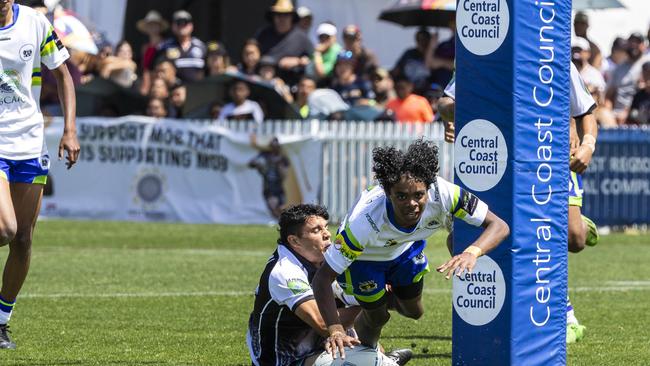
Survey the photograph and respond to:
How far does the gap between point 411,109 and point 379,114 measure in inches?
18.1

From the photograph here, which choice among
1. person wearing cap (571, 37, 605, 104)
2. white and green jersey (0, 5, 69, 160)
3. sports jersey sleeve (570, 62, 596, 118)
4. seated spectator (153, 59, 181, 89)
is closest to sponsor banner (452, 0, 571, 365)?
sports jersey sleeve (570, 62, 596, 118)

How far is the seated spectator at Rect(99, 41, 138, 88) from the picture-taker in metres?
23.0

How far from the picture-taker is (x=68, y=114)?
9.36m

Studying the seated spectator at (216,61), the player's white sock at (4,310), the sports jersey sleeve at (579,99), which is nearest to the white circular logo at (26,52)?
the player's white sock at (4,310)

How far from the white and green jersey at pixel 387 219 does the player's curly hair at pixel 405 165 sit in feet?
0.63

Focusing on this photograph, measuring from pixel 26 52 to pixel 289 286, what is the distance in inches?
104

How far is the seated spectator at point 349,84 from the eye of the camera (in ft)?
68.6

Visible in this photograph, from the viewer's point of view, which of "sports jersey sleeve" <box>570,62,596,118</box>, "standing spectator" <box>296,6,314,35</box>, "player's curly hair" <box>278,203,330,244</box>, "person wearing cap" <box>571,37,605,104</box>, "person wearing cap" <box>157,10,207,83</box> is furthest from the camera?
"standing spectator" <box>296,6,314,35</box>

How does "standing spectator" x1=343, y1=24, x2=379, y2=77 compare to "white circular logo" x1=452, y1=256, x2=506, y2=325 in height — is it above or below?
above

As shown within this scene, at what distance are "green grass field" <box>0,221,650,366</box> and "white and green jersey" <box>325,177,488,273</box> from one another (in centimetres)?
140

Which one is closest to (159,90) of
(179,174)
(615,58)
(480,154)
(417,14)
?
(179,174)

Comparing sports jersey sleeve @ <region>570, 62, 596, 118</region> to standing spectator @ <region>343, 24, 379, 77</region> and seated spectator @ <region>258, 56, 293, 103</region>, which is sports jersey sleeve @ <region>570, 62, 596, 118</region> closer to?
seated spectator @ <region>258, 56, 293, 103</region>

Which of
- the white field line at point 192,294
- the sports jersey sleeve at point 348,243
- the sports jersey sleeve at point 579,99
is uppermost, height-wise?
the sports jersey sleeve at point 579,99

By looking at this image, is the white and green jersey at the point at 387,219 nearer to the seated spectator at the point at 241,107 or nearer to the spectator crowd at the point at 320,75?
the spectator crowd at the point at 320,75
